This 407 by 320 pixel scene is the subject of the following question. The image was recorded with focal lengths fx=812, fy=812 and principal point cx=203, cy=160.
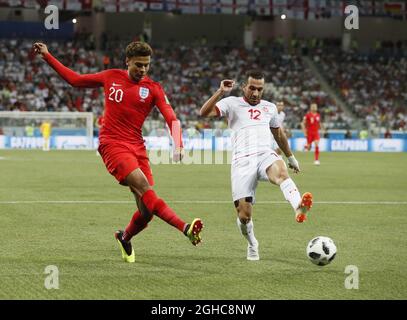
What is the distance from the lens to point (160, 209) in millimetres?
8383

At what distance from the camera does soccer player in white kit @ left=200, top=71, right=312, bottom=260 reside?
9281mm

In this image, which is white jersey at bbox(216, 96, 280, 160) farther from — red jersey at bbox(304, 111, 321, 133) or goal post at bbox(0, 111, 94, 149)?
goal post at bbox(0, 111, 94, 149)

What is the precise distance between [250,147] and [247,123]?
0.30 m

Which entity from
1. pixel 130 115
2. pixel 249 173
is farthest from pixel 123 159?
pixel 249 173

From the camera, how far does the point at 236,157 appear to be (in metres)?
9.62

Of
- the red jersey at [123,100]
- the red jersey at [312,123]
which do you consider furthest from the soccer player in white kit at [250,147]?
the red jersey at [312,123]

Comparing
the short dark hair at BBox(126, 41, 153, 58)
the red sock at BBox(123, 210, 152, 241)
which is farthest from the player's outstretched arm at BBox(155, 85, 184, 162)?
the red sock at BBox(123, 210, 152, 241)

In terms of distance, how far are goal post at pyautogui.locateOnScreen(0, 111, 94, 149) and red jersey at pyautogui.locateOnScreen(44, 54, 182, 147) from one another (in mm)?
33473

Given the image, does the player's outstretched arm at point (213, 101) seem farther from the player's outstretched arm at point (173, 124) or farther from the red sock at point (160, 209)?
the red sock at point (160, 209)

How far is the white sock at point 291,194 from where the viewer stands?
28.7ft

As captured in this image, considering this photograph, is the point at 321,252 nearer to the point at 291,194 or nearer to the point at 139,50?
the point at 291,194

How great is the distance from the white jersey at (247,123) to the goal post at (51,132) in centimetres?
3295

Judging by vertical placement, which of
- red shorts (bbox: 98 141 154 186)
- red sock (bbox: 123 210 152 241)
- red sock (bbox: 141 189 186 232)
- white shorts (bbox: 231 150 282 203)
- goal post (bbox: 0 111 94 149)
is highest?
red shorts (bbox: 98 141 154 186)
